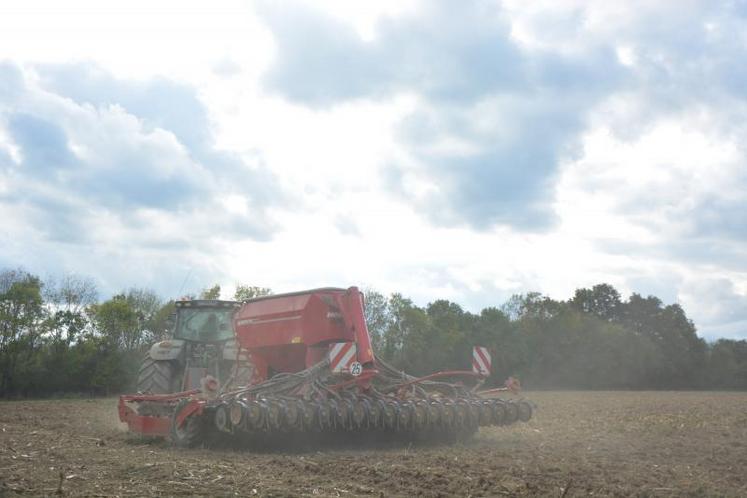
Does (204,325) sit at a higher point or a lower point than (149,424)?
higher

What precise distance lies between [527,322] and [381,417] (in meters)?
50.0

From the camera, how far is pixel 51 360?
34.6 meters

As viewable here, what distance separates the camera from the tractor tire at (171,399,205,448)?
32.9 feet

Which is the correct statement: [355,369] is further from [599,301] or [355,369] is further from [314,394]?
[599,301]

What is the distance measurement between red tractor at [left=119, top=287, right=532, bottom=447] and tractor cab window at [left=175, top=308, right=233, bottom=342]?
1335mm

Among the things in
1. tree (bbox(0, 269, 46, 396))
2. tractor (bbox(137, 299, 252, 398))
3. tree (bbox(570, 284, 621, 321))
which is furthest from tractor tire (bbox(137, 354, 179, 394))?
tree (bbox(570, 284, 621, 321))

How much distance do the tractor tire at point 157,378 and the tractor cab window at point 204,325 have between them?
31.9 inches

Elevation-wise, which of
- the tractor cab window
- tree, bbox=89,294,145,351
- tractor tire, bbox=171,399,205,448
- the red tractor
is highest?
tree, bbox=89,294,145,351

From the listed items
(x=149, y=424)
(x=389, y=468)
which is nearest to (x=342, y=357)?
(x=389, y=468)

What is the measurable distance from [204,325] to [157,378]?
146cm

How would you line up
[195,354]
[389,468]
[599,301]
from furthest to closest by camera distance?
[599,301], [195,354], [389,468]

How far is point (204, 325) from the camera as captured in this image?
14.1 m

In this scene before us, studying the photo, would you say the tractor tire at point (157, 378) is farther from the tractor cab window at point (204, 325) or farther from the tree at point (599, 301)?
the tree at point (599, 301)

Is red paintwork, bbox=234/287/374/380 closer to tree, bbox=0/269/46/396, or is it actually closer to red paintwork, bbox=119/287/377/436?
red paintwork, bbox=119/287/377/436
